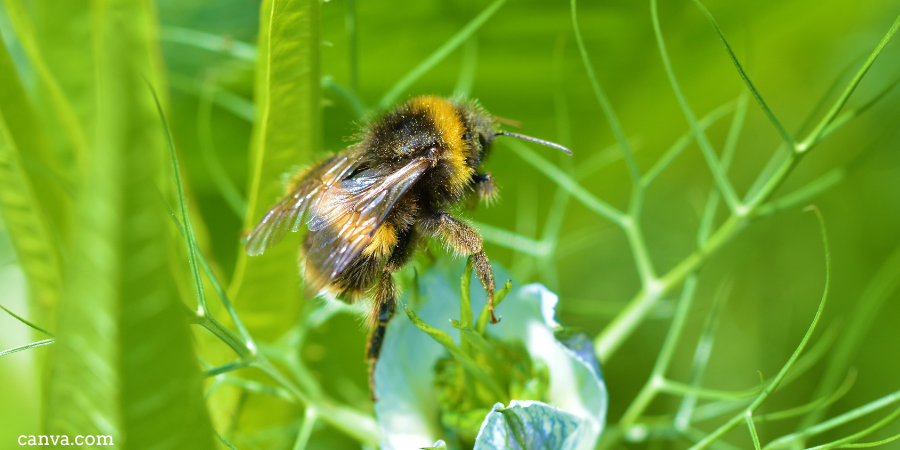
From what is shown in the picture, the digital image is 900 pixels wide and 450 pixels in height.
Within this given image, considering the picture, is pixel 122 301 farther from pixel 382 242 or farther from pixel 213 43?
pixel 213 43

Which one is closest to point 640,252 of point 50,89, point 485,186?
point 485,186

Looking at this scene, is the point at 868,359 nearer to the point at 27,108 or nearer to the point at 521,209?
the point at 521,209

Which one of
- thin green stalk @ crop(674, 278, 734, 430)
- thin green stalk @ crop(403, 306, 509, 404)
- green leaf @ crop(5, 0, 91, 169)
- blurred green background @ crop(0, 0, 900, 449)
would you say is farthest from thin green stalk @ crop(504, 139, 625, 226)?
green leaf @ crop(5, 0, 91, 169)

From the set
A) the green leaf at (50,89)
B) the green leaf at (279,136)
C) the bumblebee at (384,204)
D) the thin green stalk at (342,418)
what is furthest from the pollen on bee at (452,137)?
the green leaf at (50,89)

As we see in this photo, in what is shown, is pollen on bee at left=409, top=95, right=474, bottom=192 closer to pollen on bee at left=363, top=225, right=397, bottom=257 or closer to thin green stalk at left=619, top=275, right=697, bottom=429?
pollen on bee at left=363, top=225, right=397, bottom=257

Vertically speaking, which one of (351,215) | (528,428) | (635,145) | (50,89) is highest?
(635,145)

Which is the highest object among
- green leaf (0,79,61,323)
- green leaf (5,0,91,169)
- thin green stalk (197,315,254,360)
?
green leaf (5,0,91,169)

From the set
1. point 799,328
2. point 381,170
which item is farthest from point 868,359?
point 381,170
